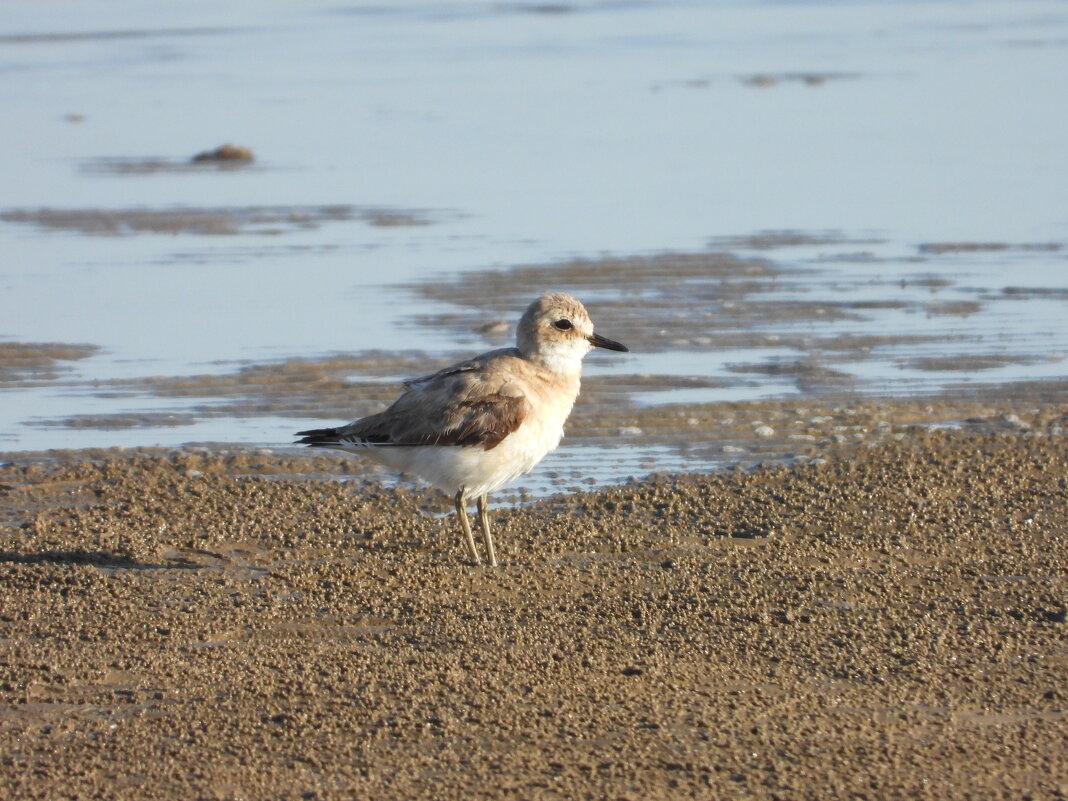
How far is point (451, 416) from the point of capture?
7.12 metres

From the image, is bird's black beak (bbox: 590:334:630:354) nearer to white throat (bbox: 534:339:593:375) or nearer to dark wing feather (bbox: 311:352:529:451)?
white throat (bbox: 534:339:593:375)

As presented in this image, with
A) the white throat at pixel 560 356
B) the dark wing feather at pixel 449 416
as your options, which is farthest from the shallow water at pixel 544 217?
the dark wing feather at pixel 449 416

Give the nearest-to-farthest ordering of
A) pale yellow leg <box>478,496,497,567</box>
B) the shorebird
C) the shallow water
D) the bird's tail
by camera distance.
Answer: pale yellow leg <box>478,496,497,567</box>, the shorebird, the bird's tail, the shallow water

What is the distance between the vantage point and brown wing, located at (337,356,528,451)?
7066mm

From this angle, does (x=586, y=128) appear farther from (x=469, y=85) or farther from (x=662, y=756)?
(x=662, y=756)

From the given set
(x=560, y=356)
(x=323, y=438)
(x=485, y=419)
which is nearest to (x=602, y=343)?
(x=560, y=356)

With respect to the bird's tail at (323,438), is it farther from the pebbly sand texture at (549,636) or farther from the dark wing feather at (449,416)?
the pebbly sand texture at (549,636)

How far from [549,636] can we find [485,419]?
1.37 metres

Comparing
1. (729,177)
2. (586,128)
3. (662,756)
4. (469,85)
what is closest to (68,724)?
(662,756)

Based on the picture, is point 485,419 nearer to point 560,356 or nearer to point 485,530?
point 485,530

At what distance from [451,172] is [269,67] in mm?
10489

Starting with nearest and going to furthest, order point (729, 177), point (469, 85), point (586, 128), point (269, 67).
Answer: point (729, 177)
point (586, 128)
point (469, 85)
point (269, 67)

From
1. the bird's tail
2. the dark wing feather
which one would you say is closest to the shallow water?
the dark wing feather

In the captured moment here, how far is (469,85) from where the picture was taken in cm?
2359
